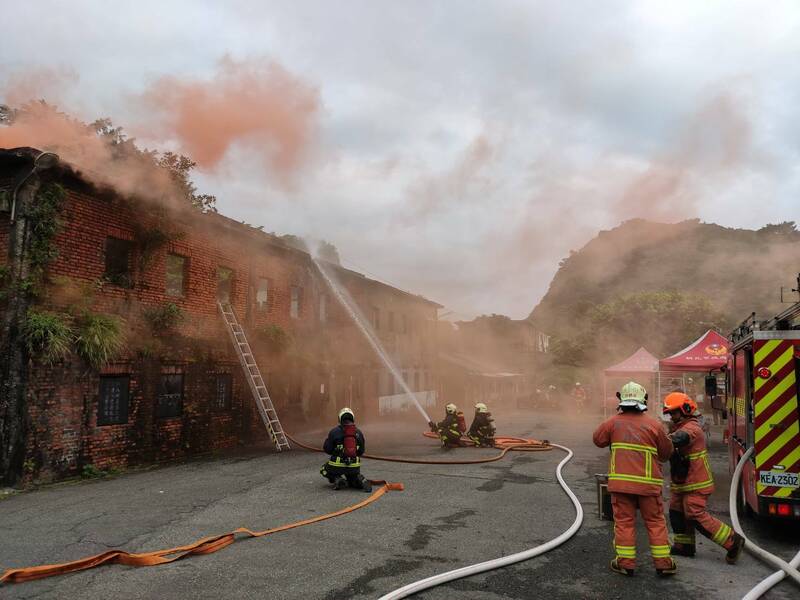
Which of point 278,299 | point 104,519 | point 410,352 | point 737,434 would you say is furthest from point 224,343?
point 410,352

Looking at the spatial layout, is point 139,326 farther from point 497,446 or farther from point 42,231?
point 497,446

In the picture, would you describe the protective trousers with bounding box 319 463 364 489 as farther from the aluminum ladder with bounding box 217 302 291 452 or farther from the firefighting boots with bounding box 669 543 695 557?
the aluminum ladder with bounding box 217 302 291 452

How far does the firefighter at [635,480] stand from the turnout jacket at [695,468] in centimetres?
45

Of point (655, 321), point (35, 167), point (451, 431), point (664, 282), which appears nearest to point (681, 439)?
point (451, 431)

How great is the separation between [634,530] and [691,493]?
89 cm

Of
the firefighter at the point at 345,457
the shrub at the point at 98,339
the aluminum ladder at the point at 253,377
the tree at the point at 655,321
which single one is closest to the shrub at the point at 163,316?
the shrub at the point at 98,339

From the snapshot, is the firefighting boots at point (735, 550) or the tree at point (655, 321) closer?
the firefighting boots at point (735, 550)

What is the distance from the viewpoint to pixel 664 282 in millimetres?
86125

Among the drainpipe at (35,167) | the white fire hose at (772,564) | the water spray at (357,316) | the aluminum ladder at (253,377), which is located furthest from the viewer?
the water spray at (357,316)

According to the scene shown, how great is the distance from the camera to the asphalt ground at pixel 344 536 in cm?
448

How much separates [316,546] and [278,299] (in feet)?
40.2

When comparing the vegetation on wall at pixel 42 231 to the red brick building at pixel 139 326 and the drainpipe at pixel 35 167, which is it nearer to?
the red brick building at pixel 139 326

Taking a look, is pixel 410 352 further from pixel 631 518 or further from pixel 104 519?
pixel 631 518

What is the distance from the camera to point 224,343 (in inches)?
559
